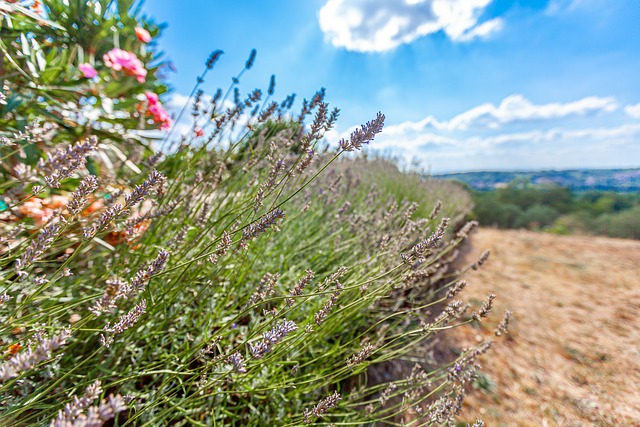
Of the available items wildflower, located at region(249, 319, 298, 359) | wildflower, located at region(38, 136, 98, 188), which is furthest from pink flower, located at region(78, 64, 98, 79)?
wildflower, located at region(249, 319, 298, 359)

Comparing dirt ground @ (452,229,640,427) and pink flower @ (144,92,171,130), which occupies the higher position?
pink flower @ (144,92,171,130)

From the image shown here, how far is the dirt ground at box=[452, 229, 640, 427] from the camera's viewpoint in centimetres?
192

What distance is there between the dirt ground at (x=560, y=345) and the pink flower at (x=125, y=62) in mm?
3053

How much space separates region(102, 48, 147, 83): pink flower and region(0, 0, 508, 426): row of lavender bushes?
0.04ft

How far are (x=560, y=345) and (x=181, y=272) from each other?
3262mm

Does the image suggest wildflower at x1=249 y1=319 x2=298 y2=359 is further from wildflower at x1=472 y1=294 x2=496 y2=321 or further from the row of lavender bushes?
wildflower at x1=472 y1=294 x2=496 y2=321

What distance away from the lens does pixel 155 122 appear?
2381 mm

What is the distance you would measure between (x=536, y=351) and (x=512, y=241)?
5148 millimetres

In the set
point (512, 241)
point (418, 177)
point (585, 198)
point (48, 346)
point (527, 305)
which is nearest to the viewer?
point (48, 346)

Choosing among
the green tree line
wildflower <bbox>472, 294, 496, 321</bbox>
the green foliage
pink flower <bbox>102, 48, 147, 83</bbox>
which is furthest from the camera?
the green tree line

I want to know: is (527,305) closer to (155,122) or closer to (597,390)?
(597,390)

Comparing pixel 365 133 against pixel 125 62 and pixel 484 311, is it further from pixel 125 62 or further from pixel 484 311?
pixel 125 62

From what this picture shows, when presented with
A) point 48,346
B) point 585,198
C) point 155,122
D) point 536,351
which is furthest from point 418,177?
point 585,198

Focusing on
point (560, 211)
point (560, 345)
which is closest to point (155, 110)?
point (560, 345)
